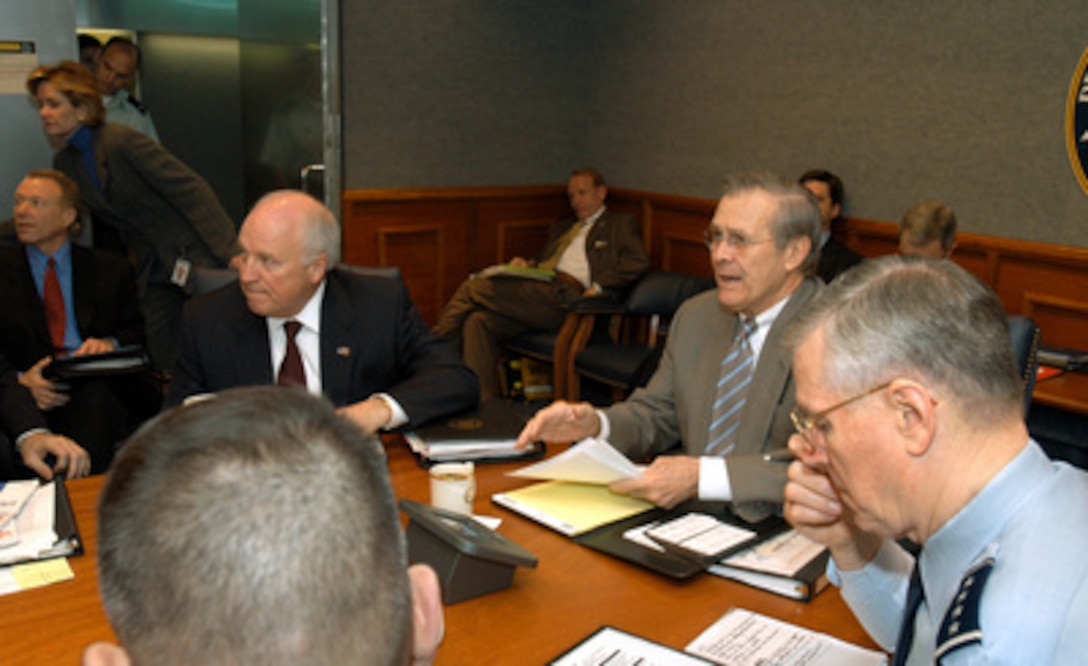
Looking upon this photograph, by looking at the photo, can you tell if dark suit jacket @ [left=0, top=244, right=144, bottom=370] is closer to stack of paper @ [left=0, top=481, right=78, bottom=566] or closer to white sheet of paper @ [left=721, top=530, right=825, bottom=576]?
stack of paper @ [left=0, top=481, right=78, bottom=566]

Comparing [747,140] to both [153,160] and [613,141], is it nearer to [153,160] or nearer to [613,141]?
[613,141]

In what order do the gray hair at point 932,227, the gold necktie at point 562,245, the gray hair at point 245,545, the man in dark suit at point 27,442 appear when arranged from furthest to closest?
the gold necktie at point 562,245
the gray hair at point 932,227
the man in dark suit at point 27,442
the gray hair at point 245,545

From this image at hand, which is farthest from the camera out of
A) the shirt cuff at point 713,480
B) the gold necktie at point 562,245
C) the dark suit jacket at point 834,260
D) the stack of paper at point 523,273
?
the gold necktie at point 562,245

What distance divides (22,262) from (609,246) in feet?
10.8

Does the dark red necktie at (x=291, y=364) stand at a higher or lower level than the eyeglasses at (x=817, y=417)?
lower

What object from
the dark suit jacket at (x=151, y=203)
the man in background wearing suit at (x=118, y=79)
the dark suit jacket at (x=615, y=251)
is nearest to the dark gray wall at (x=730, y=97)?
the dark suit jacket at (x=615, y=251)

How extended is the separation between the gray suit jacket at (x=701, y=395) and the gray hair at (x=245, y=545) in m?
1.42

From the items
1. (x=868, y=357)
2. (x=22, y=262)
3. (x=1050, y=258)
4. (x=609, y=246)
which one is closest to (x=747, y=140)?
(x=609, y=246)

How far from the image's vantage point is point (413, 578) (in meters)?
0.90

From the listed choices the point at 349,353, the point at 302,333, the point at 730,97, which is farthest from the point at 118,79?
the point at 730,97

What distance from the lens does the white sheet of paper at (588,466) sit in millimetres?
1907

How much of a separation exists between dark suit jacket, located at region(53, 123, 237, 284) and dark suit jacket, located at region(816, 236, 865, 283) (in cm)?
286

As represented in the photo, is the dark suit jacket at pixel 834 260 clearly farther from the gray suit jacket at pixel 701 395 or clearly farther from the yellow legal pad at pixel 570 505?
the yellow legal pad at pixel 570 505

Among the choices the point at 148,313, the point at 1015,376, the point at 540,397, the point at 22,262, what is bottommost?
the point at 540,397
